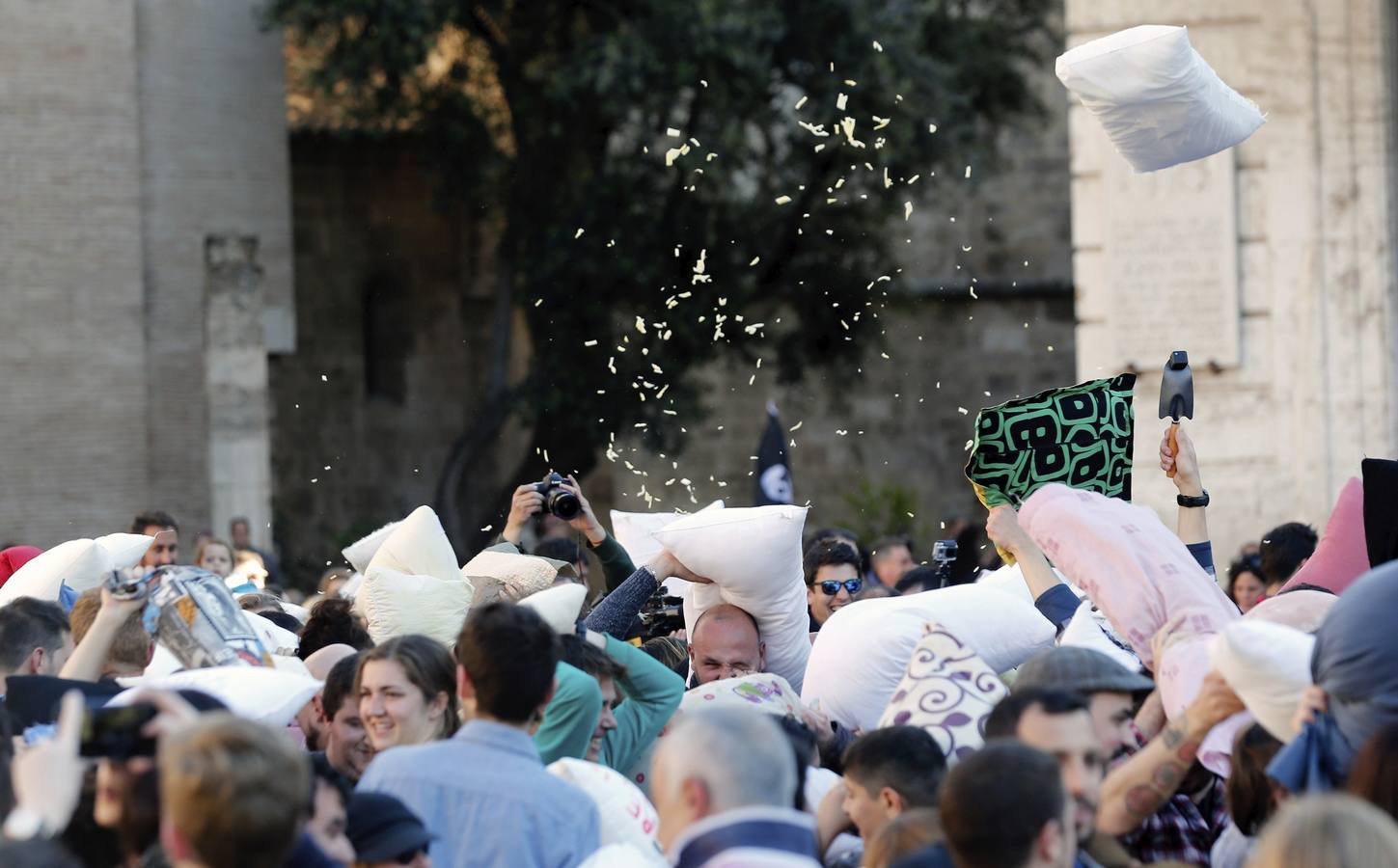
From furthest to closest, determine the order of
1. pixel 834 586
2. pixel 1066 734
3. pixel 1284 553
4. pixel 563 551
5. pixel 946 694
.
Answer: pixel 563 551, pixel 1284 553, pixel 834 586, pixel 946 694, pixel 1066 734

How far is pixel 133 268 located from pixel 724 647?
15360 mm

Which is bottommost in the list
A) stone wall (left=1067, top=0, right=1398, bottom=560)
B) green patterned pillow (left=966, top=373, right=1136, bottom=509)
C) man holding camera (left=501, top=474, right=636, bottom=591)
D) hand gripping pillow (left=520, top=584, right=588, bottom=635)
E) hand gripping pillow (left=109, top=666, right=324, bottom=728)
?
hand gripping pillow (left=109, top=666, right=324, bottom=728)

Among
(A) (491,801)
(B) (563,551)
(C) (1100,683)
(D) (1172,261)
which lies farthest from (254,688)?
(D) (1172,261)

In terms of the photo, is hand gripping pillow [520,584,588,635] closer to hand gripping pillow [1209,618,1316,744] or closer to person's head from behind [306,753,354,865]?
person's head from behind [306,753,354,865]

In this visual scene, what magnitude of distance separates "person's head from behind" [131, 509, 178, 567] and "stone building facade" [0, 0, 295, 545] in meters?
9.42

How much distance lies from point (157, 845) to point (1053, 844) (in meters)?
1.54

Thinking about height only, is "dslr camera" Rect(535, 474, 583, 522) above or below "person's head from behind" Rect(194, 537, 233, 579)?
above

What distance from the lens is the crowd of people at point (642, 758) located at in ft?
11.1

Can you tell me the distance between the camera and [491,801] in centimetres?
412

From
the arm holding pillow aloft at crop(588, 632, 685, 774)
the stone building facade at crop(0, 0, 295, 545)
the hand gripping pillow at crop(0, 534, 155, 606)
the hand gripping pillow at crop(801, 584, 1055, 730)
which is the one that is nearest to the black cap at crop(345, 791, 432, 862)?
the arm holding pillow aloft at crop(588, 632, 685, 774)

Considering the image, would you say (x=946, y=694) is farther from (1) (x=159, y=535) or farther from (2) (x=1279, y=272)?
(2) (x=1279, y=272)

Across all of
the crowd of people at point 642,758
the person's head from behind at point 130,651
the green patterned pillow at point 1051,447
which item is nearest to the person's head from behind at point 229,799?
the crowd of people at point 642,758

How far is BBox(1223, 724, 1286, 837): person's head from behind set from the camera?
4.21 m

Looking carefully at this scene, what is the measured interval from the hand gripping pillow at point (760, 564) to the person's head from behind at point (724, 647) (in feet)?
0.62
